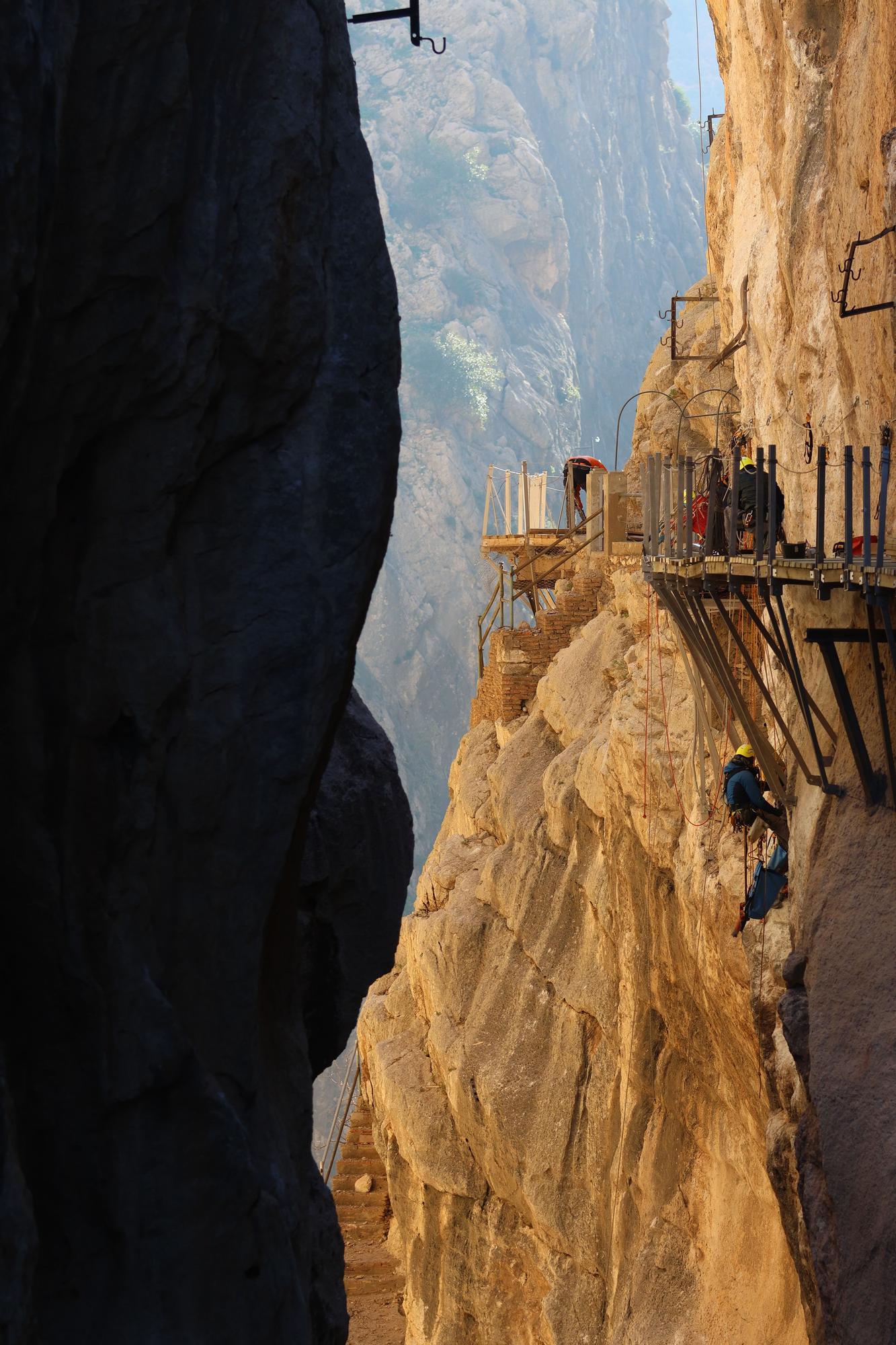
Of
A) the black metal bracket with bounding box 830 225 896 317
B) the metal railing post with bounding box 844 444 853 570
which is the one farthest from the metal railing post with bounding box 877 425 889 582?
the black metal bracket with bounding box 830 225 896 317

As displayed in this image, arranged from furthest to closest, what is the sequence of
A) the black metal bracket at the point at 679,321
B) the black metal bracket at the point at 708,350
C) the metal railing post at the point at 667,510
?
the black metal bracket at the point at 679,321 → the black metal bracket at the point at 708,350 → the metal railing post at the point at 667,510

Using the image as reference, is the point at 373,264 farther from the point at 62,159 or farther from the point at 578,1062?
the point at 578,1062

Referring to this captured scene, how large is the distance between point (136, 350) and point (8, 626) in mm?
1242

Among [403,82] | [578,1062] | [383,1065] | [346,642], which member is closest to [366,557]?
[346,642]

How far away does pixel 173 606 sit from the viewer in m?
6.21

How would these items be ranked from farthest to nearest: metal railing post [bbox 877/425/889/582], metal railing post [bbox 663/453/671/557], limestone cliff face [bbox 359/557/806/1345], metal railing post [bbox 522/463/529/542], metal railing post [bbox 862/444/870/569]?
1. metal railing post [bbox 522/463/529/542]
2. limestone cliff face [bbox 359/557/806/1345]
3. metal railing post [bbox 663/453/671/557]
4. metal railing post [bbox 862/444/870/569]
5. metal railing post [bbox 877/425/889/582]

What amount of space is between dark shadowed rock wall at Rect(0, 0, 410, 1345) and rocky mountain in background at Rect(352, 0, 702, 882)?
6905 cm

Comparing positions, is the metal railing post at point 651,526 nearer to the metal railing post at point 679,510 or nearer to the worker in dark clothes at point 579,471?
the metal railing post at point 679,510

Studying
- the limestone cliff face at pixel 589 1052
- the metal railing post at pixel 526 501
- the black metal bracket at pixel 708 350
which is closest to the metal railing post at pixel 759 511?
the limestone cliff face at pixel 589 1052

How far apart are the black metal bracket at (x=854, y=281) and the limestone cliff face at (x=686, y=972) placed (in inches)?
5.7

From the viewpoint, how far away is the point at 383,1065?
20.6m

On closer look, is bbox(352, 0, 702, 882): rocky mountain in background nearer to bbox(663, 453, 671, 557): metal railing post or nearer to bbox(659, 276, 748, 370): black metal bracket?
bbox(659, 276, 748, 370): black metal bracket

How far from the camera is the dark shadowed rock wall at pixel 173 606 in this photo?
571 cm

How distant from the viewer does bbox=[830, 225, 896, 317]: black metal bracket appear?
10.9 metres
